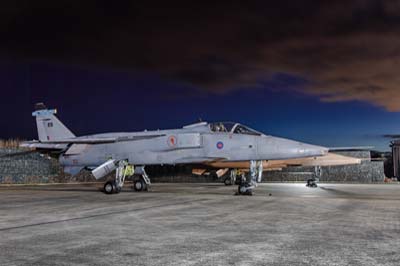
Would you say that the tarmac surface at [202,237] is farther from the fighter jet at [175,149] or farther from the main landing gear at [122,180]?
the main landing gear at [122,180]

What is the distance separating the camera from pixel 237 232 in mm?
6789

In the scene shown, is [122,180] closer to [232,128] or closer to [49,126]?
[232,128]

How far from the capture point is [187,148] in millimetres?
16938

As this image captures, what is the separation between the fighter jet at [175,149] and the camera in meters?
15.6

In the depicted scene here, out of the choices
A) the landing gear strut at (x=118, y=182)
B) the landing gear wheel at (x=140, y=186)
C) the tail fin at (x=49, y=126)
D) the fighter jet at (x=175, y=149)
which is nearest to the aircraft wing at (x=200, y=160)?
the fighter jet at (x=175, y=149)

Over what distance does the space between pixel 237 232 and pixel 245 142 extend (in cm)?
930

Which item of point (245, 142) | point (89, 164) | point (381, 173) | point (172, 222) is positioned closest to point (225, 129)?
point (245, 142)

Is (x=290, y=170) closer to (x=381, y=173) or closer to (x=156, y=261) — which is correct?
(x=381, y=173)

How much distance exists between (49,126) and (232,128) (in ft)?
35.4

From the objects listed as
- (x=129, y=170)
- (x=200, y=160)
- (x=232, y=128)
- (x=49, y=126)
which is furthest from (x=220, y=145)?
(x=49, y=126)

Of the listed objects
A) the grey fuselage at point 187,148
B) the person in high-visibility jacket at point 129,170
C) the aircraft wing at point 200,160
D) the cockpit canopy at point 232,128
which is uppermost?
the cockpit canopy at point 232,128

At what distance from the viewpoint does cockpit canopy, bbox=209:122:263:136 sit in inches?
640

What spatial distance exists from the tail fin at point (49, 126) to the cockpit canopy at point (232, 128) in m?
9.18

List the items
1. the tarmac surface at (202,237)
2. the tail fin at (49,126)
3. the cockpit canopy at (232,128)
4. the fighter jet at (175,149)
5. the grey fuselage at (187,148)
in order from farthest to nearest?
the tail fin at (49,126) < the cockpit canopy at (232,128) < the fighter jet at (175,149) < the grey fuselage at (187,148) < the tarmac surface at (202,237)
